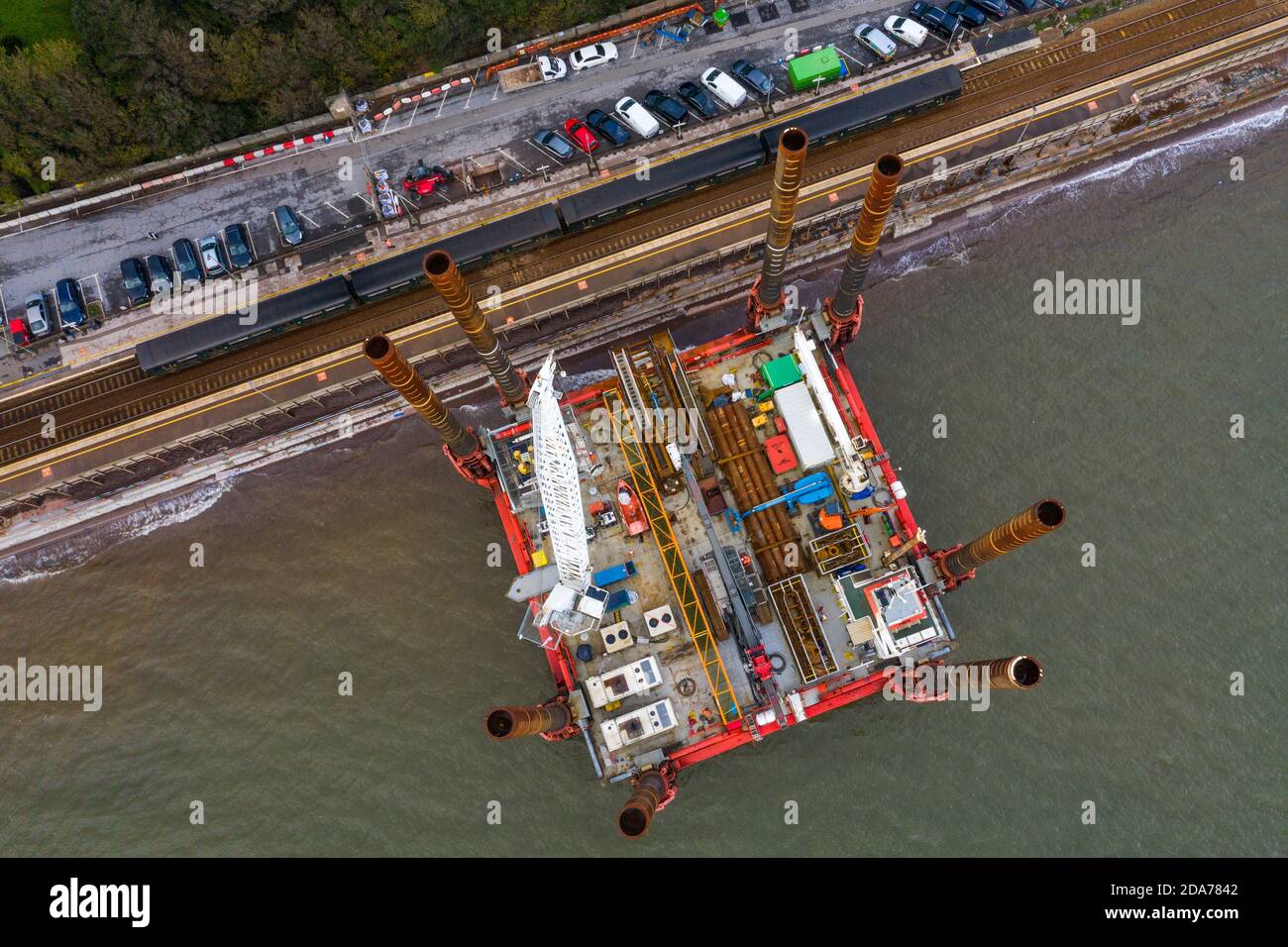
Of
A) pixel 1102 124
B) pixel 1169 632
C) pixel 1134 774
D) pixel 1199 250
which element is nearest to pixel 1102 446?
pixel 1169 632

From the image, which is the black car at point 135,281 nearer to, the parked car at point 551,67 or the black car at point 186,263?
the black car at point 186,263

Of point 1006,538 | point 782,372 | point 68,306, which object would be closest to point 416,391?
point 782,372

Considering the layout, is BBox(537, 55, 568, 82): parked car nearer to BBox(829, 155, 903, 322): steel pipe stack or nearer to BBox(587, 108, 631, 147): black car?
BBox(587, 108, 631, 147): black car

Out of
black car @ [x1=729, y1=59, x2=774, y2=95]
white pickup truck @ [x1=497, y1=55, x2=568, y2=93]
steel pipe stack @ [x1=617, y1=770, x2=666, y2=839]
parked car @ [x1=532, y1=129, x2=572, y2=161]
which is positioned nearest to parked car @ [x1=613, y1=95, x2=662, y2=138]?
parked car @ [x1=532, y1=129, x2=572, y2=161]

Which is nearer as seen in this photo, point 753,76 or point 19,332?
point 19,332

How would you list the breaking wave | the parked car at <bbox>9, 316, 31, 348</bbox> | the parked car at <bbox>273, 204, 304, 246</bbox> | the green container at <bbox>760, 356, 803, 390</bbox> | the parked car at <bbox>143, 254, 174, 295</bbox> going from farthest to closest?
the parked car at <bbox>273, 204, 304, 246</bbox>, the parked car at <bbox>143, 254, 174, 295</bbox>, the parked car at <bbox>9, 316, 31, 348</bbox>, the breaking wave, the green container at <bbox>760, 356, 803, 390</bbox>

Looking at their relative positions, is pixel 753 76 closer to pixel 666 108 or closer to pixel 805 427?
pixel 666 108

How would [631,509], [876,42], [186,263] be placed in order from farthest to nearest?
[876,42]
[186,263]
[631,509]
